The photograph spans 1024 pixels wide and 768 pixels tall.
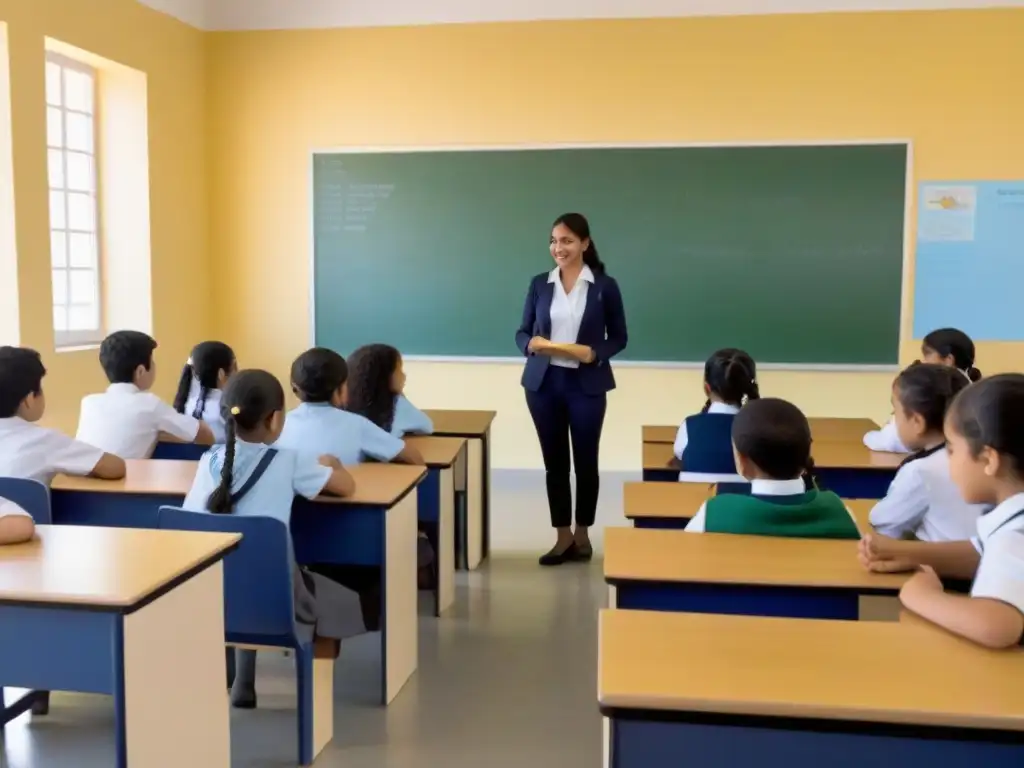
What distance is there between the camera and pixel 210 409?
13.4 ft

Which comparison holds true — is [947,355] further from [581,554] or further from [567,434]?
[581,554]

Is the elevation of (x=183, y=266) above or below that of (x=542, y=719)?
above

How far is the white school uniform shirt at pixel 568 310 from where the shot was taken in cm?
442

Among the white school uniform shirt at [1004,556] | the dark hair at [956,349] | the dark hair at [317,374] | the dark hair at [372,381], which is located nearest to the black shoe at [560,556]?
the dark hair at [372,381]

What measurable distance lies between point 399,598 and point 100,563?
48.4 inches

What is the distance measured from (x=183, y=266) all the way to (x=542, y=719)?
4.39 meters

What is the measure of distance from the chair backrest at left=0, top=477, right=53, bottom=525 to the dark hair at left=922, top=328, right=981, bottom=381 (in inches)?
134

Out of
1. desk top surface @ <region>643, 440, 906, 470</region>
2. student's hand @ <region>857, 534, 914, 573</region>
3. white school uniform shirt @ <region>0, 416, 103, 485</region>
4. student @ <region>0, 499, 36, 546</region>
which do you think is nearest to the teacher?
desk top surface @ <region>643, 440, 906, 470</region>

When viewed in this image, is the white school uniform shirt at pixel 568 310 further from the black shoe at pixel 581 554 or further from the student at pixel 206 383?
the student at pixel 206 383

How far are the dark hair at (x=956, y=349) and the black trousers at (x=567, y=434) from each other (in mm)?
1439

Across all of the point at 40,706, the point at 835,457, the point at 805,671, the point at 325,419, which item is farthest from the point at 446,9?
the point at 805,671

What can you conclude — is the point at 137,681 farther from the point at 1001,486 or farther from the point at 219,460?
the point at 1001,486

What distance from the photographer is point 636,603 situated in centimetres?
209

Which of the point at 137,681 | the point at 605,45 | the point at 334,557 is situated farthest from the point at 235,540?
the point at 605,45
